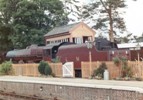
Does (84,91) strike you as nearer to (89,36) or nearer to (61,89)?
(61,89)

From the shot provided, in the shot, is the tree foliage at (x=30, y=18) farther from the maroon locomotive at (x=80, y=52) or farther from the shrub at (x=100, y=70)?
the shrub at (x=100, y=70)

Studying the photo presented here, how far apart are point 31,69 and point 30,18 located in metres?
26.0

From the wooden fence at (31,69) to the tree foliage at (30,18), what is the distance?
1965cm

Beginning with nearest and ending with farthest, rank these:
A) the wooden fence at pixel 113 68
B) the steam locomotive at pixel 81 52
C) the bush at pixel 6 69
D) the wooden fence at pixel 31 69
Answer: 1. the wooden fence at pixel 113 68
2. the steam locomotive at pixel 81 52
3. the wooden fence at pixel 31 69
4. the bush at pixel 6 69

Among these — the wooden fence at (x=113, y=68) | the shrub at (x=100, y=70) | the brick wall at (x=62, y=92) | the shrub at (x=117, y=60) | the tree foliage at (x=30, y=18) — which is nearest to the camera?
the brick wall at (x=62, y=92)

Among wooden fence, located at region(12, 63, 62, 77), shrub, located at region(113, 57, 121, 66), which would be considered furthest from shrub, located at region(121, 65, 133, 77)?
wooden fence, located at region(12, 63, 62, 77)

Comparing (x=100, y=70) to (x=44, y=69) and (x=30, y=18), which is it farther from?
(x=30, y=18)

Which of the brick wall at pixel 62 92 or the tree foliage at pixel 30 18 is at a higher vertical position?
the tree foliage at pixel 30 18

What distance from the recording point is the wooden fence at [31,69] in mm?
36688

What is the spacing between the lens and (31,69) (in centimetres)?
4109

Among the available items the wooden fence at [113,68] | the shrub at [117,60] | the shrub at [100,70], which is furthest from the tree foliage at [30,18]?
the shrub at [117,60]

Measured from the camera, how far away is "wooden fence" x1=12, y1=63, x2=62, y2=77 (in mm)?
36688

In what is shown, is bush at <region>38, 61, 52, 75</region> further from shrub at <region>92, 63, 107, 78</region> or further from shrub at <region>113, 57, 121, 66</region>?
shrub at <region>113, 57, 121, 66</region>

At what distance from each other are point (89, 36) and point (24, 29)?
14032mm
